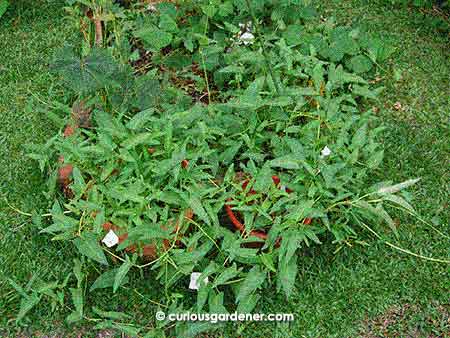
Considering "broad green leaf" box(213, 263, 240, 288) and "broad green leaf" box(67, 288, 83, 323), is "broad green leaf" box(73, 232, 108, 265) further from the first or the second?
"broad green leaf" box(213, 263, 240, 288)

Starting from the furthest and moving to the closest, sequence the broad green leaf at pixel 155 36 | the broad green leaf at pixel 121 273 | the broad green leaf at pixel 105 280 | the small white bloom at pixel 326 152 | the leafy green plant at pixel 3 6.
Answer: the leafy green plant at pixel 3 6
the broad green leaf at pixel 155 36
the small white bloom at pixel 326 152
the broad green leaf at pixel 105 280
the broad green leaf at pixel 121 273

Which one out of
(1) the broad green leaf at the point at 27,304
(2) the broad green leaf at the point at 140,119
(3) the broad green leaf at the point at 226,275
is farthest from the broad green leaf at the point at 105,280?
(2) the broad green leaf at the point at 140,119

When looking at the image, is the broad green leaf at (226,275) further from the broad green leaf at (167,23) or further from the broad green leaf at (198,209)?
the broad green leaf at (167,23)

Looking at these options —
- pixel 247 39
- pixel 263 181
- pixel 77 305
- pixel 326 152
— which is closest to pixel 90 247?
pixel 77 305

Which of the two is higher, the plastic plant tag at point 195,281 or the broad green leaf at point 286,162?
the broad green leaf at point 286,162

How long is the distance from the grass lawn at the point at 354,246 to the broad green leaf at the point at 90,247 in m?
0.21

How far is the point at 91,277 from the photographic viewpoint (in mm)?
2494

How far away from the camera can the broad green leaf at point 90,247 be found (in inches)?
91.4

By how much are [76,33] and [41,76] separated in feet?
1.18

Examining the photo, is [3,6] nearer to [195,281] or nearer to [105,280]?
[105,280]

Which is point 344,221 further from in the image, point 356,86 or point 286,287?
point 356,86

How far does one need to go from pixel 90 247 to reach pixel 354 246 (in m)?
1.03

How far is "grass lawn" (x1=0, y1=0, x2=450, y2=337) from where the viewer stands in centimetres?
240

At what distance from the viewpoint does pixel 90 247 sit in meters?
2.34
